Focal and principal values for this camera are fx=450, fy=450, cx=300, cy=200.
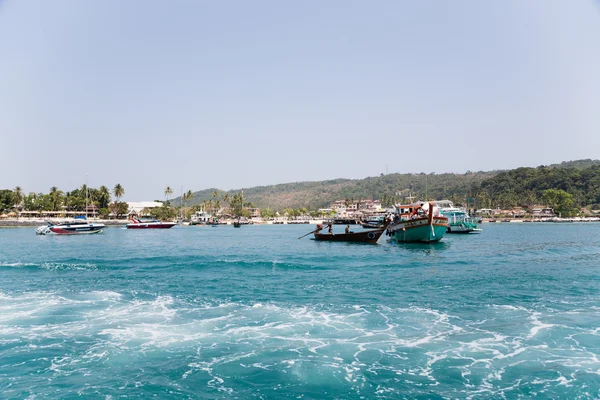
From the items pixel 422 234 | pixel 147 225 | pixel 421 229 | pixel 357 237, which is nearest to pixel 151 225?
pixel 147 225

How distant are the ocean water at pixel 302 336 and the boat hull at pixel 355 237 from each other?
104 feet

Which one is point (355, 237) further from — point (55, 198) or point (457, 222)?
point (55, 198)

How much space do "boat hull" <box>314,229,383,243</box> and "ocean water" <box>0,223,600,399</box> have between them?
1249 inches

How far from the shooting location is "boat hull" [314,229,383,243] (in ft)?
207

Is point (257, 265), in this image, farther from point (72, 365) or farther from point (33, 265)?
point (72, 365)

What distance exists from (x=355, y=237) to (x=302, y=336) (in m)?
49.6

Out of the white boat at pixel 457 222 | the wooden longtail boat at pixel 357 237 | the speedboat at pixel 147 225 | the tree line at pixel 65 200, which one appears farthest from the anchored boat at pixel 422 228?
the tree line at pixel 65 200

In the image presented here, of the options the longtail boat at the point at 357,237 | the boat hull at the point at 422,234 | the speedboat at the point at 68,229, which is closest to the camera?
the boat hull at the point at 422,234

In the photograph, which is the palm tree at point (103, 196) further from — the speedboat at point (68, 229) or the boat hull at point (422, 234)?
the boat hull at point (422, 234)

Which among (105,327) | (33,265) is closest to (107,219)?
(33,265)

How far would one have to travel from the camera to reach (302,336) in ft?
54.3

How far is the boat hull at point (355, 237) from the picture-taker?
207 ft

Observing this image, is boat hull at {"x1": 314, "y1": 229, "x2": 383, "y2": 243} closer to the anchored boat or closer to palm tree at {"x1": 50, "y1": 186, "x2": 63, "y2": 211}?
the anchored boat

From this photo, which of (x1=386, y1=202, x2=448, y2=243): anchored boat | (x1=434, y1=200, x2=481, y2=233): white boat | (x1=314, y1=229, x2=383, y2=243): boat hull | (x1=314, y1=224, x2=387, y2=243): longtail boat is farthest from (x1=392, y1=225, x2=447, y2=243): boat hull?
(x1=434, y1=200, x2=481, y2=233): white boat
